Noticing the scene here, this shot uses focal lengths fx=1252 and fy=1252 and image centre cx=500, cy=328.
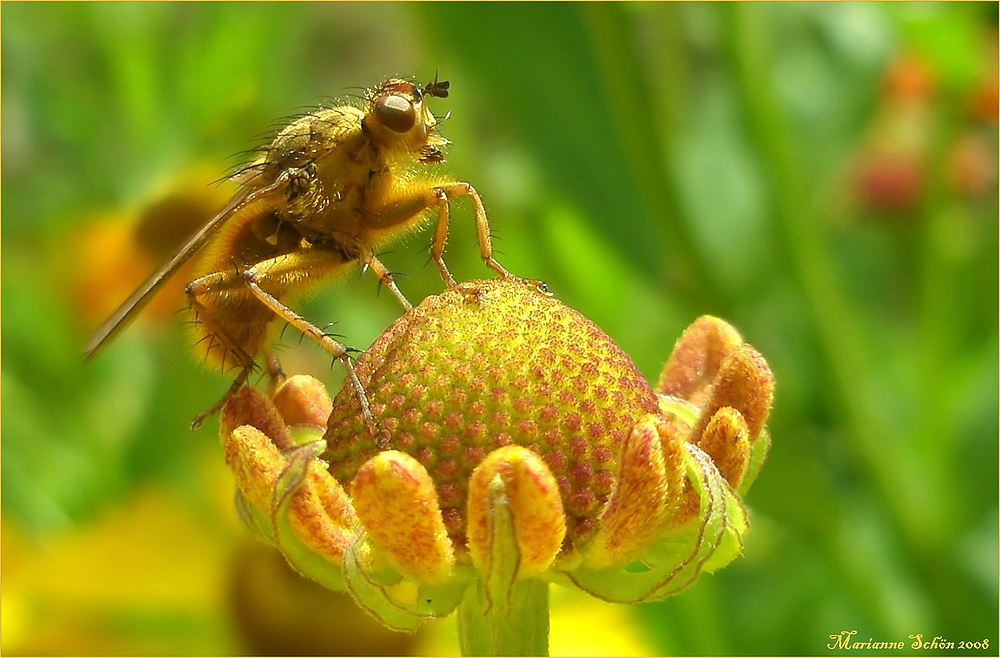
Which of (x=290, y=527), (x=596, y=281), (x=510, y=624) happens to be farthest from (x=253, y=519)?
(x=596, y=281)

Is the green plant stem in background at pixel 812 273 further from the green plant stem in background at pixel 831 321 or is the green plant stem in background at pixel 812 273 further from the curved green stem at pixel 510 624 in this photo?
the curved green stem at pixel 510 624

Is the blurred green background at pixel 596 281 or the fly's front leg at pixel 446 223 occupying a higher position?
the fly's front leg at pixel 446 223

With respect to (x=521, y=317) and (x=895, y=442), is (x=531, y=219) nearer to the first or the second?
(x=895, y=442)

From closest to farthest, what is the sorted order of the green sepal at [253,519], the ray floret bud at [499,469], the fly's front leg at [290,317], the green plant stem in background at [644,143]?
1. the ray floret bud at [499,469]
2. the green sepal at [253,519]
3. the fly's front leg at [290,317]
4. the green plant stem in background at [644,143]

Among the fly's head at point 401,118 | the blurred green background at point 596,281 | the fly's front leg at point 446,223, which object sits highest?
the fly's head at point 401,118

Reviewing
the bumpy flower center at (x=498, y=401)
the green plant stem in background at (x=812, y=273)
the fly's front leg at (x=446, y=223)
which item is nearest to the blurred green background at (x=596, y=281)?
the green plant stem in background at (x=812, y=273)

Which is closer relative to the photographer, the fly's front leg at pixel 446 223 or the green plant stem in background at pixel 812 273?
the fly's front leg at pixel 446 223

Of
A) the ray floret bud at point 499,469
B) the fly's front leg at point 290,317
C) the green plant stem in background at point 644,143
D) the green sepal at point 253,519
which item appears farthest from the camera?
the green plant stem in background at point 644,143
